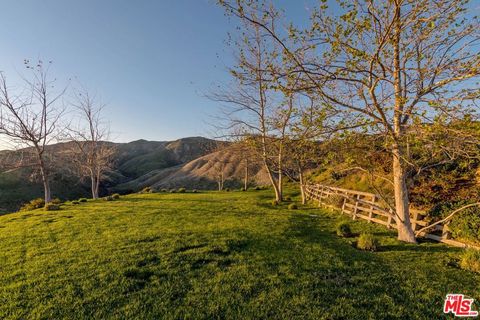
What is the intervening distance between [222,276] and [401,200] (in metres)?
7.50

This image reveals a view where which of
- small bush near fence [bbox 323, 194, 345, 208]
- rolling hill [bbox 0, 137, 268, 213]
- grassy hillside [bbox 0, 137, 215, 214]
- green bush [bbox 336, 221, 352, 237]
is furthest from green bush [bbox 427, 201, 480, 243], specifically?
rolling hill [bbox 0, 137, 268, 213]

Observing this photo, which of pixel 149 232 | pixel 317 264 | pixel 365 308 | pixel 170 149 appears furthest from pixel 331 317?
pixel 170 149

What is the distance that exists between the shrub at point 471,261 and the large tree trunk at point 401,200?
2.24m

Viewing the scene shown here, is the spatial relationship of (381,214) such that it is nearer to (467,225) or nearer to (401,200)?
(401,200)

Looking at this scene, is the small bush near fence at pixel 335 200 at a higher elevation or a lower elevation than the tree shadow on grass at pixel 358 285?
higher

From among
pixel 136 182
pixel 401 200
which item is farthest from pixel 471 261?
pixel 136 182

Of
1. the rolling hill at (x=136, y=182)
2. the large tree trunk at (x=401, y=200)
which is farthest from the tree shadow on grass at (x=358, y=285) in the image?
the rolling hill at (x=136, y=182)

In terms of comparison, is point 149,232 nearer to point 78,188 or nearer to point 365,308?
point 365,308

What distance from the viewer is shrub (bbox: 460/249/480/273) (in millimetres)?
7273

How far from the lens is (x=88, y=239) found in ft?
35.9

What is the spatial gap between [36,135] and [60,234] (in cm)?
1896

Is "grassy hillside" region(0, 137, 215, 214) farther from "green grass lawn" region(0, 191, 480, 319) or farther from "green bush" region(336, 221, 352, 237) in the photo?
"green bush" region(336, 221, 352, 237)

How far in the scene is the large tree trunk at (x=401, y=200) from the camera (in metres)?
9.37

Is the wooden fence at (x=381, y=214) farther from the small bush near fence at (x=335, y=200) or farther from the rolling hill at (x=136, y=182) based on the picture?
the rolling hill at (x=136, y=182)
